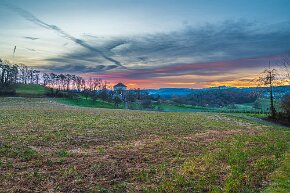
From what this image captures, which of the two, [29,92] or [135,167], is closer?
[135,167]

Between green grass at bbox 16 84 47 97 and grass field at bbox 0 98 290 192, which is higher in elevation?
green grass at bbox 16 84 47 97

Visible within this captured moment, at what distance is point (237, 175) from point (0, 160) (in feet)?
43.3

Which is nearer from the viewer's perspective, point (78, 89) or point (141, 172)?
point (141, 172)

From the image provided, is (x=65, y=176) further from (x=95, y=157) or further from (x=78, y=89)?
(x=78, y=89)

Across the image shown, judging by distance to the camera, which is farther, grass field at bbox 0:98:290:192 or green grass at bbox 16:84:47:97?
green grass at bbox 16:84:47:97

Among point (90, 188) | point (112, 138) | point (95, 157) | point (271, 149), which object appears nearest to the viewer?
point (90, 188)

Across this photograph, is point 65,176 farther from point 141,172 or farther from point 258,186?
point 258,186

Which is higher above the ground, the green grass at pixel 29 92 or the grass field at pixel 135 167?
the green grass at pixel 29 92

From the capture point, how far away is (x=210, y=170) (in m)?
14.3

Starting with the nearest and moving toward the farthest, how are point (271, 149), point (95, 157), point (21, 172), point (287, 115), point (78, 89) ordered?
point (21, 172)
point (95, 157)
point (271, 149)
point (287, 115)
point (78, 89)

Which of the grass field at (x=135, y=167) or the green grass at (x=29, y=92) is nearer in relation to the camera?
the grass field at (x=135, y=167)

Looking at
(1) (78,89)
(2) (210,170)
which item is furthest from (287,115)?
(1) (78,89)

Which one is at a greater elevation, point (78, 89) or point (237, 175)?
point (78, 89)

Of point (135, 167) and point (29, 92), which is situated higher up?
point (29, 92)
